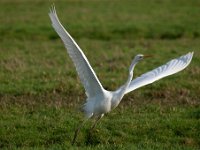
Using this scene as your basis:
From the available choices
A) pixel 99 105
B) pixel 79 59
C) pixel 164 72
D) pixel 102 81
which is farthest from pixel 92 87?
pixel 102 81

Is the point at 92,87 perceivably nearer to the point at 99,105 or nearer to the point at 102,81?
the point at 99,105

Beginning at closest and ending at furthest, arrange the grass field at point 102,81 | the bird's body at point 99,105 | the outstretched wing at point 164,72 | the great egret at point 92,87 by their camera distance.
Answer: the great egret at point 92,87 → the bird's body at point 99,105 → the grass field at point 102,81 → the outstretched wing at point 164,72

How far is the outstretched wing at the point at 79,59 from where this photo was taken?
348 inches

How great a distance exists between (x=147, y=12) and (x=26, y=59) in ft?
39.0

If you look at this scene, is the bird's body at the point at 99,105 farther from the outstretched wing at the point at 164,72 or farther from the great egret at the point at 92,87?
the outstretched wing at the point at 164,72

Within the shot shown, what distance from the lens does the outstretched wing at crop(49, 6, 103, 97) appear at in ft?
29.0

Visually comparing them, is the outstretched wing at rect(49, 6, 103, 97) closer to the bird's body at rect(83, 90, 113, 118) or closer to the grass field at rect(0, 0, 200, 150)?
the bird's body at rect(83, 90, 113, 118)

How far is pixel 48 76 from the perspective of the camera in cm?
1381

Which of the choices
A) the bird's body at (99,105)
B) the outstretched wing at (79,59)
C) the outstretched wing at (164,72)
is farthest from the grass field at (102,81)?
the outstretched wing at (79,59)

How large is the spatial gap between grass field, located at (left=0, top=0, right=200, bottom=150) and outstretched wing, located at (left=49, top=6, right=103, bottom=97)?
34.8 inches

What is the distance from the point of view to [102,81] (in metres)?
13.4

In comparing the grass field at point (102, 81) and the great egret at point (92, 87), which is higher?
the great egret at point (92, 87)

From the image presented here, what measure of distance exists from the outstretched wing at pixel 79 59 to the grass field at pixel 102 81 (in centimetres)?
88

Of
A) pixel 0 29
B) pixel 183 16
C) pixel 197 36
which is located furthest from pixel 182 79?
pixel 183 16
